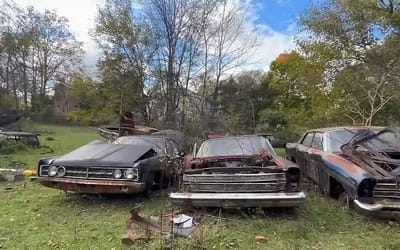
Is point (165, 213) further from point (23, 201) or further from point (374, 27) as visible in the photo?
point (374, 27)

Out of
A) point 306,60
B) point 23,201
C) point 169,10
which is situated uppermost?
point 169,10

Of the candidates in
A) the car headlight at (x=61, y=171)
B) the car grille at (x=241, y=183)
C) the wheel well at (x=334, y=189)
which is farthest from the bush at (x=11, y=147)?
the wheel well at (x=334, y=189)

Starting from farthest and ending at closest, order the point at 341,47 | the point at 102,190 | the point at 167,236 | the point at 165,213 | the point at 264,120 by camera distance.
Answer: the point at 264,120, the point at 341,47, the point at 102,190, the point at 165,213, the point at 167,236

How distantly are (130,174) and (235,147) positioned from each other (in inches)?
77.4

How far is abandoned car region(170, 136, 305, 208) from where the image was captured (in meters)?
4.94

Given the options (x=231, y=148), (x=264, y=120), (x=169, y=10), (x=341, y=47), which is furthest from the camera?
(x=264, y=120)

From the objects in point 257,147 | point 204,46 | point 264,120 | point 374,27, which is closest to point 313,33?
point 374,27

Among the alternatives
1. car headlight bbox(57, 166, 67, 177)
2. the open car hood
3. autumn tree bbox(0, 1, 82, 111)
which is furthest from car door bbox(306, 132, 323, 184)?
autumn tree bbox(0, 1, 82, 111)

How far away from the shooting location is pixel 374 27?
50.3ft

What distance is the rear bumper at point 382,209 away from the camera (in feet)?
15.3

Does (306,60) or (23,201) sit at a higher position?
(306,60)

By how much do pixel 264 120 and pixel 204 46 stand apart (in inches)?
245

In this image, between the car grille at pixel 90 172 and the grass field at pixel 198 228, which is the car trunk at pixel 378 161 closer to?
the grass field at pixel 198 228

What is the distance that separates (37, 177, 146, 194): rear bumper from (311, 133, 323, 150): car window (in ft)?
12.2
